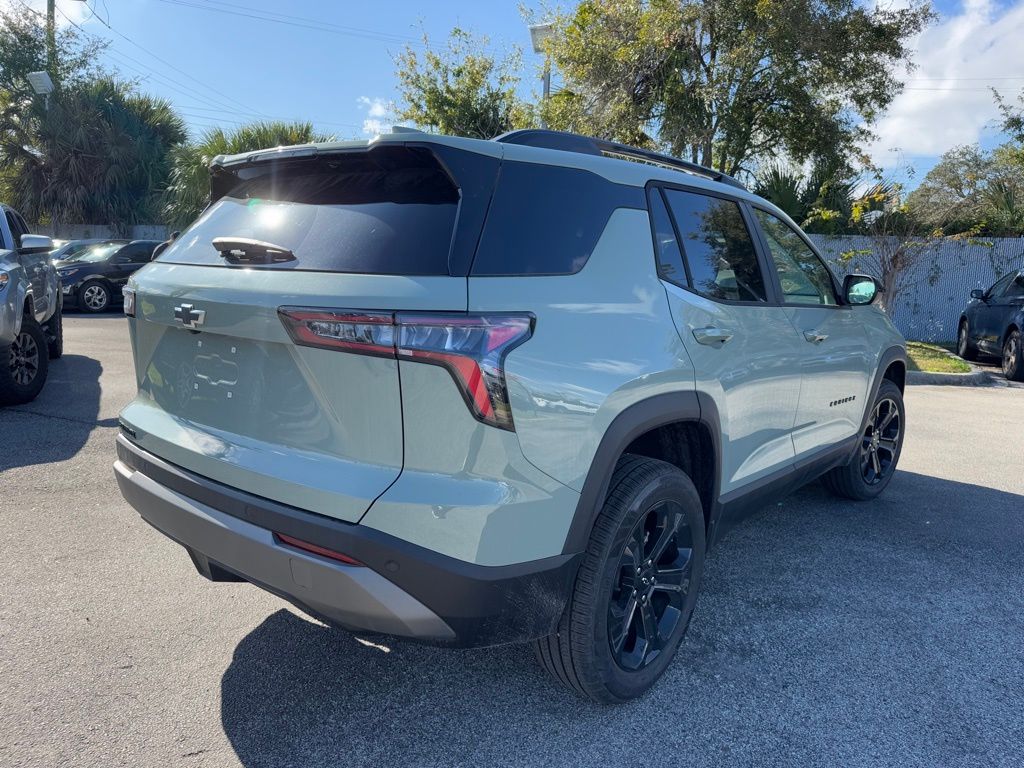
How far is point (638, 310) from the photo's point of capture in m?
2.50

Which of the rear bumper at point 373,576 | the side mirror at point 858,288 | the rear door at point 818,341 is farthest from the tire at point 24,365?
the side mirror at point 858,288

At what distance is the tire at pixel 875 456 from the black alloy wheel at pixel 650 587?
2339 mm

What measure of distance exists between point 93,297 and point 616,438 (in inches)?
614

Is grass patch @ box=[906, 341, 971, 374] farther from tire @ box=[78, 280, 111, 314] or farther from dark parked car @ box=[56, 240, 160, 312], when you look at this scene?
tire @ box=[78, 280, 111, 314]

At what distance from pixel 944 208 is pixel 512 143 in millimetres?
15813

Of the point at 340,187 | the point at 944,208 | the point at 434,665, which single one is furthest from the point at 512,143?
the point at 944,208

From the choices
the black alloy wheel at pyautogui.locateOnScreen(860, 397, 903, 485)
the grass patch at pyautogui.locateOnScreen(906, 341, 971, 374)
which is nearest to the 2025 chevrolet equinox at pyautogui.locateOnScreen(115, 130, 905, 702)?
the black alloy wheel at pyautogui.locateOnScreen(860, 397, 903, 485)

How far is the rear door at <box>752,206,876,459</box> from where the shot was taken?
3.67m

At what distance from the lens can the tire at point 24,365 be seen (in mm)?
6301

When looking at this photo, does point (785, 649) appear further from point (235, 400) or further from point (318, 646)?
point (235, 400)

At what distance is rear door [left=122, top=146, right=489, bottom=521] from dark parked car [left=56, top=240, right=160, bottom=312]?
541 inches

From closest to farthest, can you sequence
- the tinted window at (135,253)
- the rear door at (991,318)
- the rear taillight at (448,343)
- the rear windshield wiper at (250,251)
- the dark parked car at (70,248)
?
1. the rear taillight at (448,343)
2. the rear windshield wiper at (250,251)
3. the rear door at (991,318)
4. the tinted window at (135,253)
5. the dark parked car at (70,248)

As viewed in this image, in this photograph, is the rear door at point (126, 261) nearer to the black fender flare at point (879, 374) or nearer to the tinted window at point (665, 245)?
the black fender flare at point (879, 374)

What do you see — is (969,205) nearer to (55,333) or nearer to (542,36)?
(542,36)
